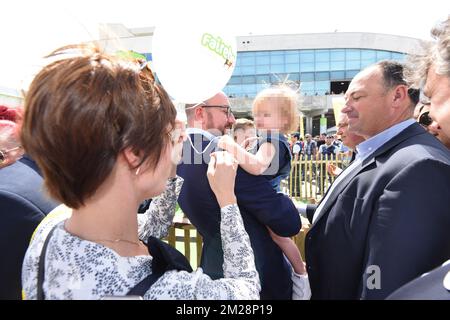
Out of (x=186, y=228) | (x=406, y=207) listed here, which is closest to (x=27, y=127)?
(x=406, y=207)

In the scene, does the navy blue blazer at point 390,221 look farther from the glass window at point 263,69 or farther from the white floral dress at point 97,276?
the glass window at point 263,69

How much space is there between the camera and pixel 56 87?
856 millimetres

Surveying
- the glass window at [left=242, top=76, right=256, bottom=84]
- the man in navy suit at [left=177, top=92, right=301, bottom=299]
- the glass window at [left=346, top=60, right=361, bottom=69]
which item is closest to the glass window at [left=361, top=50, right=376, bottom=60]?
the glass window at [left=346, top=60, right=361, bottom=69]

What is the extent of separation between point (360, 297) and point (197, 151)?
102 cm

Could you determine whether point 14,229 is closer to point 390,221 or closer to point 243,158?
point 243,158

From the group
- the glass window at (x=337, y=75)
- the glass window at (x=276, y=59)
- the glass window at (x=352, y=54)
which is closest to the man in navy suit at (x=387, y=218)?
the glass window at (x=276, y=59)

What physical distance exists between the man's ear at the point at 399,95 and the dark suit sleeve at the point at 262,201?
3.13 feet

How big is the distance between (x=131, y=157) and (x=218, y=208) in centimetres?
75

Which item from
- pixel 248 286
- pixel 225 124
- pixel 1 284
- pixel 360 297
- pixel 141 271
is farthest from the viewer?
pixel 225 124

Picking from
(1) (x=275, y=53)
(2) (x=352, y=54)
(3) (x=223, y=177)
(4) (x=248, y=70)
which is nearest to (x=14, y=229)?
(3) (x=223, y=177)

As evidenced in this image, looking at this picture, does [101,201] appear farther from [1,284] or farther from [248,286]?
[1,284]

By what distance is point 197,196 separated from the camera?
166 centimetres

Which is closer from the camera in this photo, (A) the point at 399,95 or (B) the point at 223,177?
(B) the point at 223,177

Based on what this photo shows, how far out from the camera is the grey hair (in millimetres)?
1341
